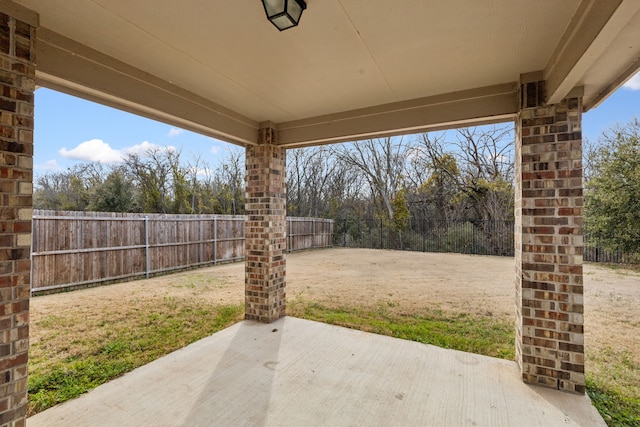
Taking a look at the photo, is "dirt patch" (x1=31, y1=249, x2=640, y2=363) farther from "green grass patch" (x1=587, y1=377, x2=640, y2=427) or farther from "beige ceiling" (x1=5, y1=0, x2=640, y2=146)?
"beige ceiling" (x1=5, y1=0, x2=640, y2=146)

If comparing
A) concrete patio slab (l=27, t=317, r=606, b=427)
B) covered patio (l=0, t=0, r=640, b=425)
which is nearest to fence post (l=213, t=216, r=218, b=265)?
covered patio (l=0, t=0, r=640, b=425)

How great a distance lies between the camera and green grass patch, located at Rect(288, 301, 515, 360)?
11.0ft

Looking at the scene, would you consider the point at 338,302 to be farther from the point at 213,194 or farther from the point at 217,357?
the point at 213,194

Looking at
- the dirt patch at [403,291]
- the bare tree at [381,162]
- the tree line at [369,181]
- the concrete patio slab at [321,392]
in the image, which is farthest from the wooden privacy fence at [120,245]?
the bare tree at [381,162]

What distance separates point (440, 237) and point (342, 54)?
1199 centimetres

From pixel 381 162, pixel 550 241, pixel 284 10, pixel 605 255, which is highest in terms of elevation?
pixel 381 162

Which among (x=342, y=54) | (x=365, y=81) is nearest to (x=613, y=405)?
(x=365, y=81)

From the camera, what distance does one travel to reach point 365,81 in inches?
105

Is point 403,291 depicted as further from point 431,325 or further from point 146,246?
point 146,246

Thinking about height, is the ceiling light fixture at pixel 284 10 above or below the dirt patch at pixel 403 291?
above

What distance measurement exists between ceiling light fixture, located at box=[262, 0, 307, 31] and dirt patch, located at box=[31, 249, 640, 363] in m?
4.32

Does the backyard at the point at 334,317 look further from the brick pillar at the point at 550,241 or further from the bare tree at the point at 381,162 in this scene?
the bare tree at the point at 381,162

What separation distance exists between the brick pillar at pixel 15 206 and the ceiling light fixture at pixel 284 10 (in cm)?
142

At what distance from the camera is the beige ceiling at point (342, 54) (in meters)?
1.69
